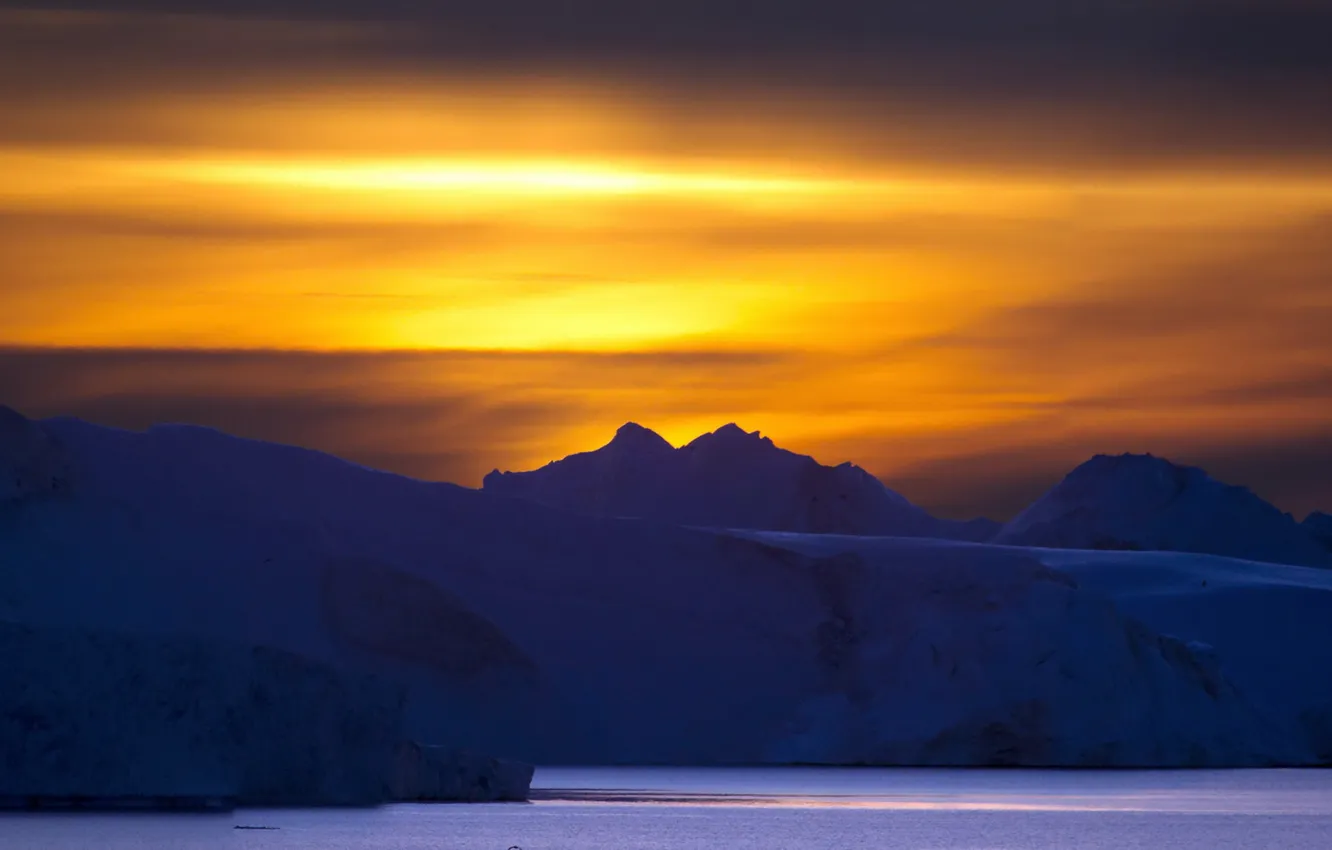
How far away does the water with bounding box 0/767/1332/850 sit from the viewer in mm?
40406

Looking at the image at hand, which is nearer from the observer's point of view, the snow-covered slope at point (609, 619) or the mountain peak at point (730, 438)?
the snow-covered slope at point (609, 619)

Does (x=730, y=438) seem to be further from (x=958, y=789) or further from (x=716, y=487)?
(x=958, y=789)

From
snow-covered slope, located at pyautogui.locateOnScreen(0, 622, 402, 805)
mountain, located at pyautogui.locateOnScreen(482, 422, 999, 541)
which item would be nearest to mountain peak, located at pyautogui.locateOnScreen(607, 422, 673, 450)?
mountain, located at pyautogui.locateOnScreen(482, 422, 999, 541)

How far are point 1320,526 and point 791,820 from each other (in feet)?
277

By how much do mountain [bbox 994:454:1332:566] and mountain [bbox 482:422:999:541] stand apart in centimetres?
916

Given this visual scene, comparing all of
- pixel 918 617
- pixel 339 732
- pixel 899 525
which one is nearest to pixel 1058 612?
pixel 918 617

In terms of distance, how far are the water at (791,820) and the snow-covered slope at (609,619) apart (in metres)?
1.67

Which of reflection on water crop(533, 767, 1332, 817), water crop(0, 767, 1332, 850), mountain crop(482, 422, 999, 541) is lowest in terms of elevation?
water crop(0, 767, 1332, 850)

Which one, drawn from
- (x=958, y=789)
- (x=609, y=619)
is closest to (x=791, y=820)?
(x=958, y=789)

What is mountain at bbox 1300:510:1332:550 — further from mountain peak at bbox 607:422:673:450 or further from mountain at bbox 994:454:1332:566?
mountain peak at bbox 607:422:673:450

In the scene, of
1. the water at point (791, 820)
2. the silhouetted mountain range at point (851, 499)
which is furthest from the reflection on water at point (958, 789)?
the silhouetted mountain range at point (851, 499)

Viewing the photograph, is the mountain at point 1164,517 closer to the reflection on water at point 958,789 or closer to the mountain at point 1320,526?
the mountain at point 1320,526

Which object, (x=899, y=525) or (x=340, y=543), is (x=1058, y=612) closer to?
(x=340, y=543)

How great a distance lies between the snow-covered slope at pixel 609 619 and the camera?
186 feet
